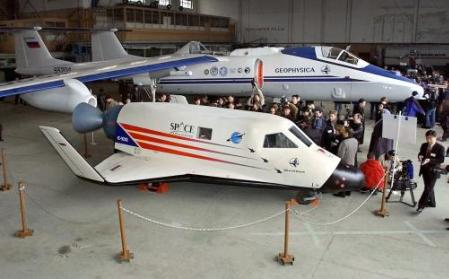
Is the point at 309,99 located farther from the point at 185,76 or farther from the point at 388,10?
the point at 388,10

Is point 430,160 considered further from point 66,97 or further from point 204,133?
point 66,97

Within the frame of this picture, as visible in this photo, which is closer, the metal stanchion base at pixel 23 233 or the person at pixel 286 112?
the metal stanchion base at pixel 23 233

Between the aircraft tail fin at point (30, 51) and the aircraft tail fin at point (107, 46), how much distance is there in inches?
139

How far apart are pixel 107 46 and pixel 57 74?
7628 mm

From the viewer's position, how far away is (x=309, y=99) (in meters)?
17.0

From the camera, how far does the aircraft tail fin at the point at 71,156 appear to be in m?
8.05

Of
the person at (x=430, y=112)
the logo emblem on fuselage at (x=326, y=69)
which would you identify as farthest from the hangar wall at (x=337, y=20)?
the logo emblem on fuselage at (x=326, y=69)

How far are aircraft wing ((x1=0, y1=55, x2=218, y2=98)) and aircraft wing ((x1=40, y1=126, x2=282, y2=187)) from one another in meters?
3.86

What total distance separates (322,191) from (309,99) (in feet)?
29.6

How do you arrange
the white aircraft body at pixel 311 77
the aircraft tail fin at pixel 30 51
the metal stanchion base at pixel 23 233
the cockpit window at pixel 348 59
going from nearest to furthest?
1. the metal stanchion base at pixel 23 233
2. the white aircraft body at pixel 311 77
3. the cockpit window at pixel 348 59
4. the aircraft tail fin at pixel 30 51

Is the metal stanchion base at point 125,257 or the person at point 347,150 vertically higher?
the person at point 347,150

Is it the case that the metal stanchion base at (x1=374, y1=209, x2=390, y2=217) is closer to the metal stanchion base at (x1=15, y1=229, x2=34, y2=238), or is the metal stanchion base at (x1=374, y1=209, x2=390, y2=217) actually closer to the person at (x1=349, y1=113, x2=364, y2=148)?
the person at (x1=349, y1=113, x2=364, y2=148)

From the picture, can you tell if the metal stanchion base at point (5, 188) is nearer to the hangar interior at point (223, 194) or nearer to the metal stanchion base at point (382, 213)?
the hangar interior at point (223, 194)

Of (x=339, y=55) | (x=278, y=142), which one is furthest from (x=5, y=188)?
(x=339, y=55)
